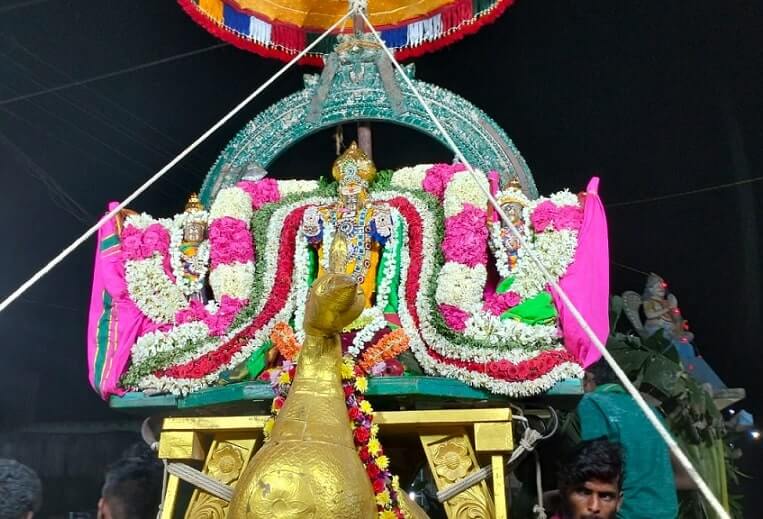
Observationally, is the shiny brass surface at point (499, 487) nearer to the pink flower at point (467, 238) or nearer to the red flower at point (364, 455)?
the red flower at point (364, 455)

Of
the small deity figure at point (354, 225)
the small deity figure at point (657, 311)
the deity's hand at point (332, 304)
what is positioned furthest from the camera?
the small deity figure at point (657, 311)

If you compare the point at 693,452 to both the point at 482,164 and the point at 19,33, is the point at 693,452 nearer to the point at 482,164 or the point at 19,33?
the point at 482,164

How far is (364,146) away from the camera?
14.3 ft

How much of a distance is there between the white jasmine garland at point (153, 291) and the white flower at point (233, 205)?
38 centimetres

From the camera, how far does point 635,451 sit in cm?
435

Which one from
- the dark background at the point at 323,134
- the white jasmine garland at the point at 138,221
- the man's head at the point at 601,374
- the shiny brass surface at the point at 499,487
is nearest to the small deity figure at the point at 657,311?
the dark background at the point at 323,134

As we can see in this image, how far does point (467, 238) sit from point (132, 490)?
2924 mm

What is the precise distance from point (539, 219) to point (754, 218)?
3.11 meters

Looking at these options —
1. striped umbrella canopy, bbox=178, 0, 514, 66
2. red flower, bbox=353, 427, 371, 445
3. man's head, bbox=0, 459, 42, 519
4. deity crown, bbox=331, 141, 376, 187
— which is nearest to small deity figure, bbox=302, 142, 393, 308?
deity crown, bbox=331, 141, 376, 187

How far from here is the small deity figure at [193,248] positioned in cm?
385

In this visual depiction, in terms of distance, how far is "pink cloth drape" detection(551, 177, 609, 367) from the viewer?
3227 millimetres

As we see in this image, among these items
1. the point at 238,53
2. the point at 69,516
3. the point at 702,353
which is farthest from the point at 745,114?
the point at 69,516

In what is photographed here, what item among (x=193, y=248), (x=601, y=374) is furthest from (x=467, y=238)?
(x=601, y=374)

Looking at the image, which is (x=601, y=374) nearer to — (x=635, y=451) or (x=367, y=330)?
(x=635, y=451)
